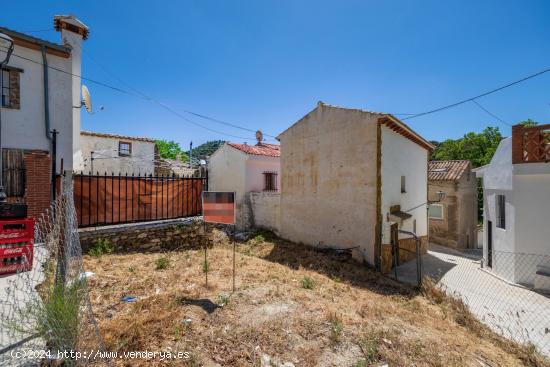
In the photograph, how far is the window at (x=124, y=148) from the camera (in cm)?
1973

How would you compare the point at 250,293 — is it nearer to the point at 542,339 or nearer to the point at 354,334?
the point at 354,334

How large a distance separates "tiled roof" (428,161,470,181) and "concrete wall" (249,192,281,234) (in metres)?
13.3

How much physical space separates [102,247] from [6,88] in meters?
6.71

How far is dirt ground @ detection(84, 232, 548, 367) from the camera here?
375 cm

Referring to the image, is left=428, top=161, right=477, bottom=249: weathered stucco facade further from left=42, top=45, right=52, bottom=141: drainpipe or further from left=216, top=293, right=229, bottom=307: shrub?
left=42, top=45, right=52, bottom=141: drainpipe

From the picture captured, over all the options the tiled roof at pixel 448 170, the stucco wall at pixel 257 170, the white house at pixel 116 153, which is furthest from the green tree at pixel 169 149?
the tiled roof at pixel 448 170

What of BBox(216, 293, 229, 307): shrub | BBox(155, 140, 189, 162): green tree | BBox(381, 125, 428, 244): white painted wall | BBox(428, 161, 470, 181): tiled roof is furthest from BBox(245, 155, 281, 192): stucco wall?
BBox(155, 140, 189, 162): green tree

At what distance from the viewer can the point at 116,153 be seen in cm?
1958

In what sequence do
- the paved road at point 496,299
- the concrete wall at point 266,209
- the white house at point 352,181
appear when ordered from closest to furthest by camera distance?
the paved road at point 496,299, the white house at point 352,181, the concrete wall at point 266,209

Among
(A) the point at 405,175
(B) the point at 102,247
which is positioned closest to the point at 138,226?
(B) the point at 102,247

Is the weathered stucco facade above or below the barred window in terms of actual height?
below

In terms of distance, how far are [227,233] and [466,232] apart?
684 inches

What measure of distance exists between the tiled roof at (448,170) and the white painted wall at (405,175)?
207 inches

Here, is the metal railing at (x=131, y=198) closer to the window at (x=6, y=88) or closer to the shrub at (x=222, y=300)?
the window at (x=6, y=88)
